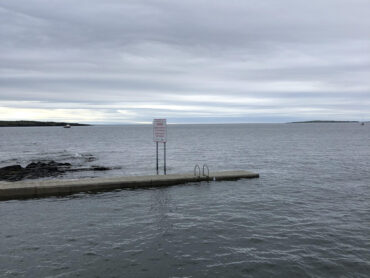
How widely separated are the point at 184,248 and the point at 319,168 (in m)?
22.3

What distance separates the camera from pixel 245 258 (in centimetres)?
960

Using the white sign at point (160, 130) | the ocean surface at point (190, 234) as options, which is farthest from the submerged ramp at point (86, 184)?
the white sign at point (160, 130)

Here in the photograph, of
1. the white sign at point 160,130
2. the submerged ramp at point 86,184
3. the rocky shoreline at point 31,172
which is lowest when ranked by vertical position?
the rocky shoreline at point 31,172

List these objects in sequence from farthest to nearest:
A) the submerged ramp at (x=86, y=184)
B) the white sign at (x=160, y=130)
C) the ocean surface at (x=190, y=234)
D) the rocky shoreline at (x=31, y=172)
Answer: the white sign at (x=160, y=130)
the rocky shoreline at (x=31, y=172)
the submerged ramp at (x=86, y=184)
the ocean surface at (x=190, y=234)

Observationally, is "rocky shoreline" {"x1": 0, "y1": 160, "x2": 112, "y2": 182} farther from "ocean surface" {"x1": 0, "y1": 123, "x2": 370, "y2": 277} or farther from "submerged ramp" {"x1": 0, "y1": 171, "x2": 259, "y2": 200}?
"ocean surface" {"x1": 0, "y1": 123, "x2": 370, "y2": 277}

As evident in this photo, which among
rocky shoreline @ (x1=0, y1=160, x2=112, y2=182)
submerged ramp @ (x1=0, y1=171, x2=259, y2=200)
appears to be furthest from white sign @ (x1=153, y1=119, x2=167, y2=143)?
rocky shoreline @ (x1=0, y1=160, x2=112, y2=182)

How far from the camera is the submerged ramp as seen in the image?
17031 millimetres

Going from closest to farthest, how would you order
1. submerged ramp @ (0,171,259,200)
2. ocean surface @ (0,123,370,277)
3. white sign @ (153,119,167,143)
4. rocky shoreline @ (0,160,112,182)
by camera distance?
1. ocean surface @ (0,123,370,277)
2. submerged ramp @ (0,171,259,200)
3. rocky shoreline @ (0,160,112,182)
4. white sign @ (153,119,167,143)

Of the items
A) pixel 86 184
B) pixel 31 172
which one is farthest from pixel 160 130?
pixel 31 172

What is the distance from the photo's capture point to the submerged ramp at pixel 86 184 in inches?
671

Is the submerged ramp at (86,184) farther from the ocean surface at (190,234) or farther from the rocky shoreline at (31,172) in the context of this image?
the rocky shoreline at (31,172)

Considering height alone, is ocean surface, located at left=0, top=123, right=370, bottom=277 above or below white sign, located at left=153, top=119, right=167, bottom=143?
below

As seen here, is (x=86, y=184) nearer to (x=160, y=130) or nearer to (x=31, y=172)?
(x=160, y=130)

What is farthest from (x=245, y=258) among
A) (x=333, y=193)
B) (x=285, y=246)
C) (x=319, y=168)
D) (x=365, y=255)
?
(x=319, y=168)
